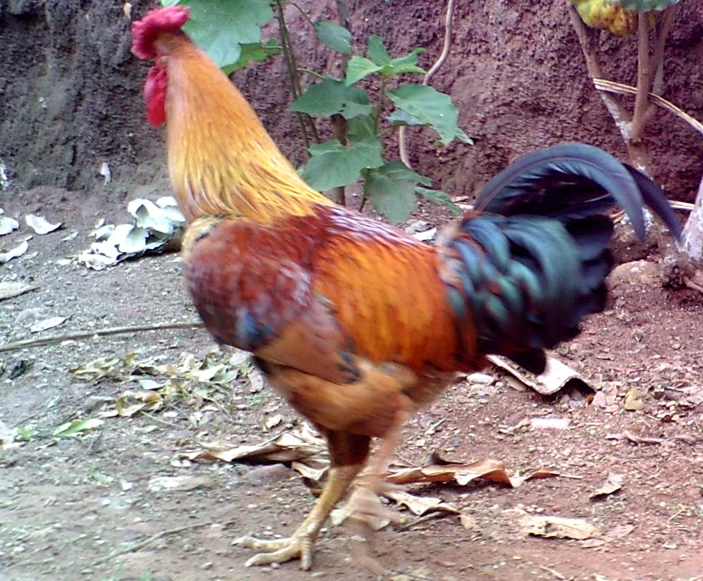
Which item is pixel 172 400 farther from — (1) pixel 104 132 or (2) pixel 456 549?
(1) pixel 104 132

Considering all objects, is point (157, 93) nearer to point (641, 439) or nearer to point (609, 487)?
point (609, 487)

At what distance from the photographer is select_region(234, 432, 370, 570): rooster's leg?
2.68 m

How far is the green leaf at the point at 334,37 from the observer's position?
3912 mm

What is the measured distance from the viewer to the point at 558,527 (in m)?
2.87

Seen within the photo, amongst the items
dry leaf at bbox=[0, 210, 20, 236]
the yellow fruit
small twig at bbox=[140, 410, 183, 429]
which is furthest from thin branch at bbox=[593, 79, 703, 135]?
dry leaf at bbox=[0, 210, 20, 236]

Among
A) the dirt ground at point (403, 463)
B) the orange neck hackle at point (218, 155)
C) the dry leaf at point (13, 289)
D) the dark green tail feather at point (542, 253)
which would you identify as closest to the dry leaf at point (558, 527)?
the dirt ground at point (403, 463)

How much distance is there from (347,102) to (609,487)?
83.1 inches

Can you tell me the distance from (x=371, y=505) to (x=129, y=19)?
523cm

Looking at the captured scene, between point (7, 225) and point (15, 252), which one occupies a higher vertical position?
point (7, 225)

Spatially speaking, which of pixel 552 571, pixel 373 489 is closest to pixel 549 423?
pixel 552 571

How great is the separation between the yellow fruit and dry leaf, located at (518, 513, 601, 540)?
233cm

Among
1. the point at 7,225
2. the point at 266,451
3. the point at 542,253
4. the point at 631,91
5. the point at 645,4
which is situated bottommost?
the point at 266,451

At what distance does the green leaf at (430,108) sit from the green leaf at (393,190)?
0.42m

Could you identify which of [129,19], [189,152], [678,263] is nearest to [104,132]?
[129,19]
